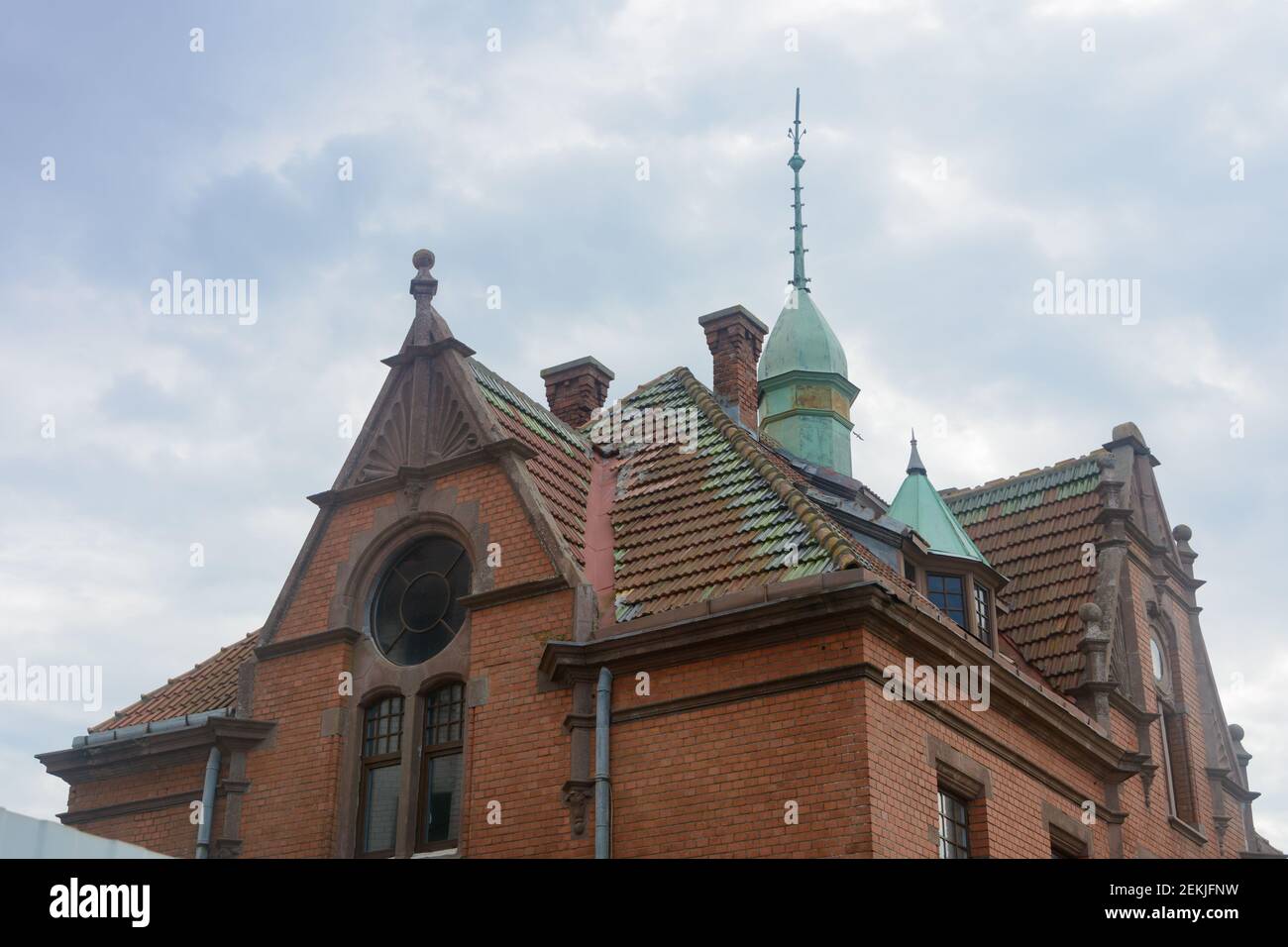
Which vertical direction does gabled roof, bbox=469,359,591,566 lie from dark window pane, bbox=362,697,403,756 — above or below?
above

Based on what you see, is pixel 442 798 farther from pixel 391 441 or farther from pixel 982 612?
pixel 982 612

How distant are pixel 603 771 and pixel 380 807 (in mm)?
3151

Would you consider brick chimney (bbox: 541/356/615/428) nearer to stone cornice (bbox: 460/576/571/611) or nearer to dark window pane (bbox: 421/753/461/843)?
stone cornice (bbox: 460/576/571/611)

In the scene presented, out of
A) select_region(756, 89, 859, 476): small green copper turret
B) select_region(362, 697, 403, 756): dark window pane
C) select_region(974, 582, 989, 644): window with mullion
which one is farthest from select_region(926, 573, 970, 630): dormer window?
select_region(756, 89, 859, 476): small green copper turret

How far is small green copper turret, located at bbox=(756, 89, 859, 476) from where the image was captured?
32.6 metres

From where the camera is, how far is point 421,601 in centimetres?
1870

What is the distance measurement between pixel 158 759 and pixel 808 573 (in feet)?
28.7

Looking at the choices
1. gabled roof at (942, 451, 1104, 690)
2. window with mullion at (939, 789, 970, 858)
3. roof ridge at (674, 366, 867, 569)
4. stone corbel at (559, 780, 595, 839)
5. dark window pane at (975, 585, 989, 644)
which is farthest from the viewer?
gabled roof at (942, 451, 1104, 690)

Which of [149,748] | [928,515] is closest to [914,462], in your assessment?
[928,515]

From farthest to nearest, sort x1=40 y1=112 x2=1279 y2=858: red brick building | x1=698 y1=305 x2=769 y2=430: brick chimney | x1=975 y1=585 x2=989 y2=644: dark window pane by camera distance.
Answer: x1=698 y1=305 x2=769 y2=430: brick chimney
x1=975 y1=585 x2=989 y2=644: dark window pane
x1=40 y1=112 x2=1279 y2=858: red brick building

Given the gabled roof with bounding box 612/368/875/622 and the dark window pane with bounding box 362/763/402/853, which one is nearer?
the gabled roof with bounding box 612/368/875/622

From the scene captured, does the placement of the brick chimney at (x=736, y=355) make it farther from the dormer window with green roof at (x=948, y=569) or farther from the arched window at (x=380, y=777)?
the arched window at (x=380, y=777)

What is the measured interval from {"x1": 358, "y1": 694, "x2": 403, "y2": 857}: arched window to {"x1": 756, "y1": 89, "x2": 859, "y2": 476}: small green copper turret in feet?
49.9
